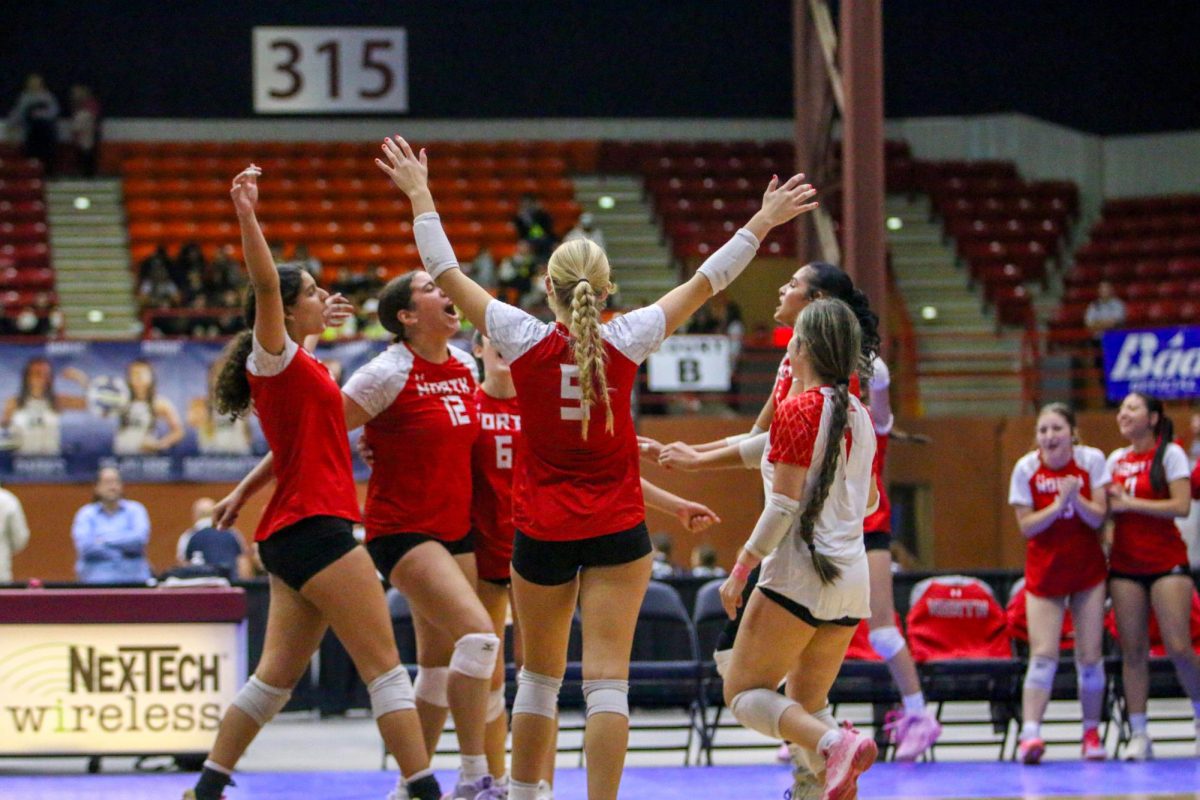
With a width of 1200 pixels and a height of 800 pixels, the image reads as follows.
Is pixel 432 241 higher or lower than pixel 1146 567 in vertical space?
higher

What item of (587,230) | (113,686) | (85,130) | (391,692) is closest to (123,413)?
(113,686)

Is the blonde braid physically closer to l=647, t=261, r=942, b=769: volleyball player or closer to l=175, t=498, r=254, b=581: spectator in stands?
l=647, t=261, r=942, b=769: volleyball player

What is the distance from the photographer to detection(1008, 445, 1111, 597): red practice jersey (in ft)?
24.5

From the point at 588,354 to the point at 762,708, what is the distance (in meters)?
1.14

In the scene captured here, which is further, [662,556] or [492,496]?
[662,556]

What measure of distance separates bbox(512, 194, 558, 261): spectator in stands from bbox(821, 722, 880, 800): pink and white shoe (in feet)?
41.7

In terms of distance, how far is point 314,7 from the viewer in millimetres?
20922

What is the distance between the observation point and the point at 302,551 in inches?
192

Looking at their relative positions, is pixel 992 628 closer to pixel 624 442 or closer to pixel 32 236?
pixel 624 442

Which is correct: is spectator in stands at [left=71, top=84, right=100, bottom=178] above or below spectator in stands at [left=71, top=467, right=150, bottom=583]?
above

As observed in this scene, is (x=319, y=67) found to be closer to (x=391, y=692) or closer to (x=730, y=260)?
(x=391, y=692)

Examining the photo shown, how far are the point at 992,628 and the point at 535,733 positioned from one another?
13.9ft

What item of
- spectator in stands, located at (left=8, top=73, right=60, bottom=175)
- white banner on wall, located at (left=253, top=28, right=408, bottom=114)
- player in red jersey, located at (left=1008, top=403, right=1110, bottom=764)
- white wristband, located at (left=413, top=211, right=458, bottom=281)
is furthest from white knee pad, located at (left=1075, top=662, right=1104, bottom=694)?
spectator in stands, located at (left=8, top=73, right=60, bottom=175)

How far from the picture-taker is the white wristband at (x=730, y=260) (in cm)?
459
